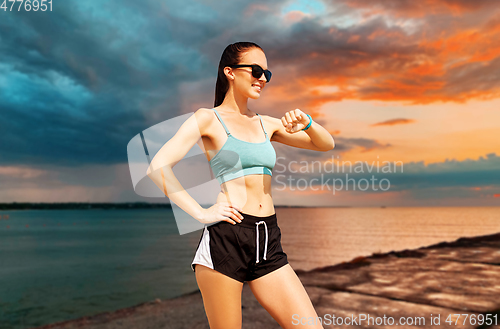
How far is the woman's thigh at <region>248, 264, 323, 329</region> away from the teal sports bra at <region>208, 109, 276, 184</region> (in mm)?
657

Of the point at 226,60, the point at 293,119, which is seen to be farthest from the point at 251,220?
the point at 226,60

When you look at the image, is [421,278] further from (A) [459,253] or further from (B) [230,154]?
(B) [230,154]

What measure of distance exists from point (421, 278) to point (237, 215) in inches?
320

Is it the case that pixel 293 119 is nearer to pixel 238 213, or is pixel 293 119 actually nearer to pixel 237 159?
pixel 237 159

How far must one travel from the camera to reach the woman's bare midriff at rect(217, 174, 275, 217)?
7.33 ft

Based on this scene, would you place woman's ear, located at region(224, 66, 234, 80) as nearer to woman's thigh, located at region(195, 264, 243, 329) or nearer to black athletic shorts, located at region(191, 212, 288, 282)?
black athletic shorts, located at region(191, 212, 288, 282)

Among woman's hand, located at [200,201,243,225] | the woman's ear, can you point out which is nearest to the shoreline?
woman's hand, located at [200,201,243,225]

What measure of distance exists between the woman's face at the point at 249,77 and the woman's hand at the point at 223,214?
80cm

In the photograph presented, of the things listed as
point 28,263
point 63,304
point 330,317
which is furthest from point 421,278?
point 28,263

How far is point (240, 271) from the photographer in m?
2.18

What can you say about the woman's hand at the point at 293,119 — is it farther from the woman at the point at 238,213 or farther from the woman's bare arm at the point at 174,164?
the woman's bare arm at the point at 174,164

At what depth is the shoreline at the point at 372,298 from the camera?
6137 mm

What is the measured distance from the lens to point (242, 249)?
2172 millimetres

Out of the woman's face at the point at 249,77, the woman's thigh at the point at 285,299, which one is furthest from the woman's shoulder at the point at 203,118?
the woman's thigh at the point at 285,299
